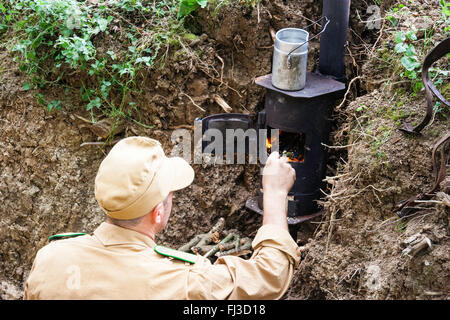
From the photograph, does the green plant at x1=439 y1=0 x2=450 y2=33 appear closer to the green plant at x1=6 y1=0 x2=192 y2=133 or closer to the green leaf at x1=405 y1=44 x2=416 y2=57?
the green leaf at x1=405 y1=44 x2=416 y2=57

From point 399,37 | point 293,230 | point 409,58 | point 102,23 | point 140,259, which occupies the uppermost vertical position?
point 399,37

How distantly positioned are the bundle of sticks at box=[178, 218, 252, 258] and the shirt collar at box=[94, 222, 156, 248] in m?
1.60

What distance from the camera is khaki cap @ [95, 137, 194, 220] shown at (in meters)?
2.35

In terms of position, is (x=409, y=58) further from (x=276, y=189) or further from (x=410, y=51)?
(x=276, y=189)

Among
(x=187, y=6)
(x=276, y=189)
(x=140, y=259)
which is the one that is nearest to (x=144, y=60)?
(x=187, y=6)

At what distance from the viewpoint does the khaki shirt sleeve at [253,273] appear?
7.62 feet

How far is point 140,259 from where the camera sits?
234cm

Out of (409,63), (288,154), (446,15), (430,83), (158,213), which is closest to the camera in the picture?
(158,213)

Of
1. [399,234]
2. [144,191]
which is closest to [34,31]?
[144,191]

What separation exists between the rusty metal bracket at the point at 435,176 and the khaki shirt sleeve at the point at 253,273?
0.76 m

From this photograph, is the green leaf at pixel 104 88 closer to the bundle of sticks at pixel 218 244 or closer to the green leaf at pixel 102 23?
the green leaf at pixel 102 23

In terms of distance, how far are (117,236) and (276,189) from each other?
95cm

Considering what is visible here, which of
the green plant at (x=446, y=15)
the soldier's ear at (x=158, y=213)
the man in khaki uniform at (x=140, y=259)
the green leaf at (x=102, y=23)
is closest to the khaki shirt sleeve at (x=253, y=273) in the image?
the man in khaki uniform at (x=140, y=259)

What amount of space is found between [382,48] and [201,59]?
1431mm
